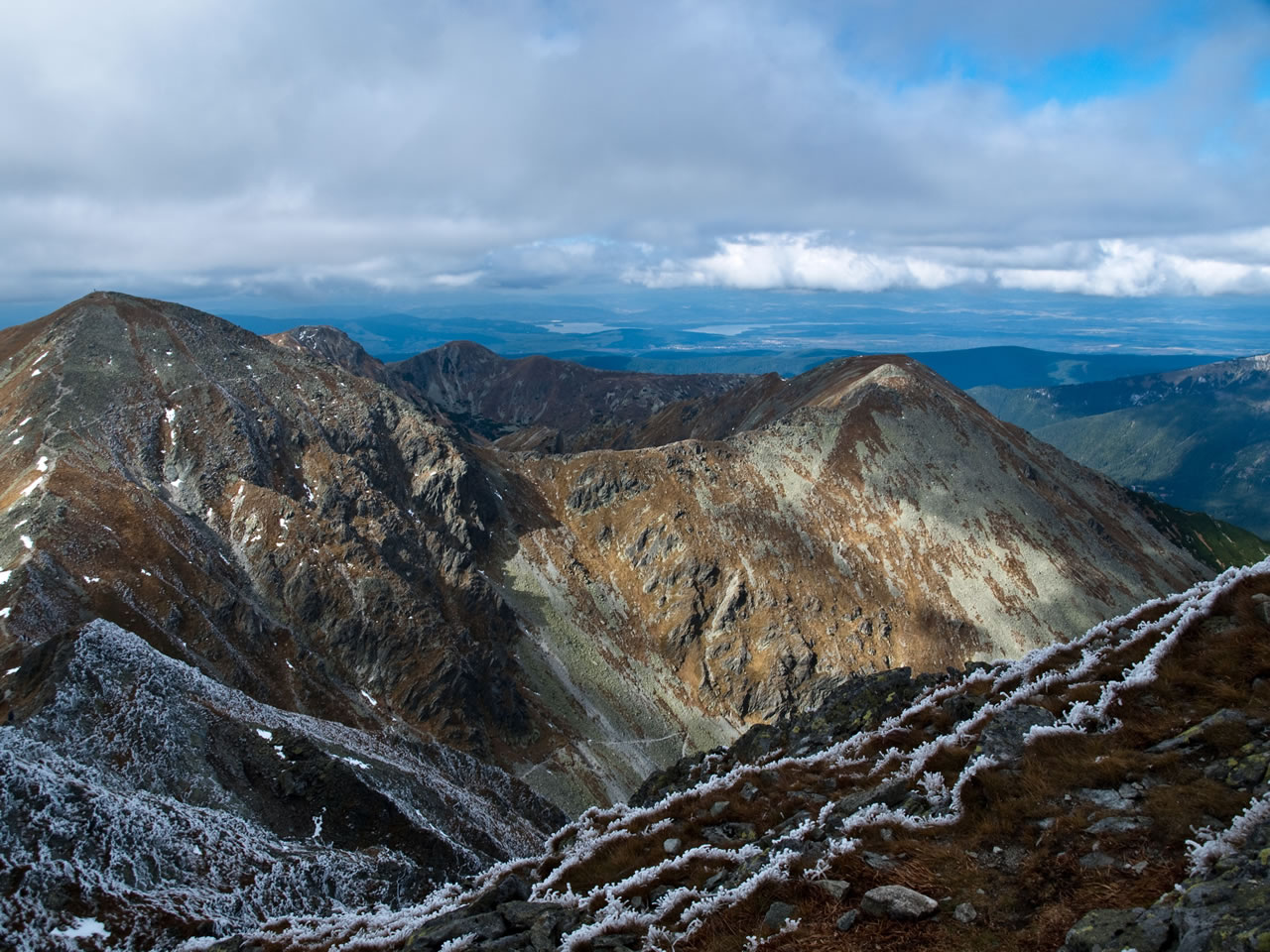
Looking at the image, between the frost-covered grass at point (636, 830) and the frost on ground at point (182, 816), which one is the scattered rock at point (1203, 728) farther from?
the frost on ground at point (182, 816)

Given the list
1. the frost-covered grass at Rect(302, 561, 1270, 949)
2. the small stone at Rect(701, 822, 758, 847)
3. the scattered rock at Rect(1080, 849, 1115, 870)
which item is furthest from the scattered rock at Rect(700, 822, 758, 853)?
the scattered rock at Rect(1080, 849, 1115, 870)

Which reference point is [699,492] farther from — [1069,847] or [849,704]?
[1069,847]

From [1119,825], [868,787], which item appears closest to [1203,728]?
[1119,825]

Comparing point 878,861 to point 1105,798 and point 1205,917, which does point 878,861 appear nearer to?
point 1105,798

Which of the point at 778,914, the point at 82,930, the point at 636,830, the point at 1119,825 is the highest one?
the point at 1119,825

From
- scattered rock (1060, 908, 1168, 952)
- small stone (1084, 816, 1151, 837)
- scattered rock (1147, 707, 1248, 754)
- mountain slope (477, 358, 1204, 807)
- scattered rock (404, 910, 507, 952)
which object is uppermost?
scattered rock (1147, 707, 1248, 754)

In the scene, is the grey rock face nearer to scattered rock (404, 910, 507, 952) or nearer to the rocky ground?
the rocky ground

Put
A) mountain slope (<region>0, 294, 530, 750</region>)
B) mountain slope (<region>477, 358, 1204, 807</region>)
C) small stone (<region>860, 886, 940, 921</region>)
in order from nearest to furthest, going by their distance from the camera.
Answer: small stone (<region>860, 886, 940, 921</region>) → mountain slope (<region>0, 294, 530, 750</region>) → mountain slope (<region>477, 358, 1204, 807</region>)
